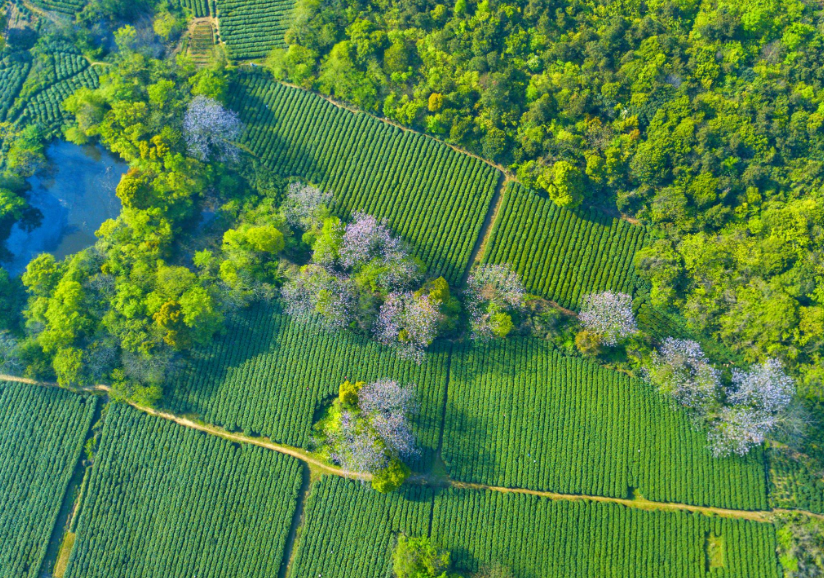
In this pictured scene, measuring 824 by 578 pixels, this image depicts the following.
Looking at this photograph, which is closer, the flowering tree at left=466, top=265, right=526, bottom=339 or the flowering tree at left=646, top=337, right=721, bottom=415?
the flowering tree at left=646, top=337, right=721, bottom=415

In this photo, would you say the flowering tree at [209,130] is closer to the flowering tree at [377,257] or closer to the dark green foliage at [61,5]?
the flowering tree at [377,257]

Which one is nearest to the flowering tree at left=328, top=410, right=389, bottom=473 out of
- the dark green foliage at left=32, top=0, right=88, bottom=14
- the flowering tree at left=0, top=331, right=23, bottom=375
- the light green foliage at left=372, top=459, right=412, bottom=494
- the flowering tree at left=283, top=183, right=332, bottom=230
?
the light green foliage at left=372, top=459, right=412, bottom=494

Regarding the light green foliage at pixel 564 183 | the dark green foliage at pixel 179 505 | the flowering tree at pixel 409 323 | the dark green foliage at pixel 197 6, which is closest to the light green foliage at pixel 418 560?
the dark green foliage at pixel 179 505

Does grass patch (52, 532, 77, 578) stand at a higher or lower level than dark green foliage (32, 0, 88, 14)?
lower

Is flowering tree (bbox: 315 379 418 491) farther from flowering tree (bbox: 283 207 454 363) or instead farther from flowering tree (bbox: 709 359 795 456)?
flowering tree (bbox: 709 359 795 456)

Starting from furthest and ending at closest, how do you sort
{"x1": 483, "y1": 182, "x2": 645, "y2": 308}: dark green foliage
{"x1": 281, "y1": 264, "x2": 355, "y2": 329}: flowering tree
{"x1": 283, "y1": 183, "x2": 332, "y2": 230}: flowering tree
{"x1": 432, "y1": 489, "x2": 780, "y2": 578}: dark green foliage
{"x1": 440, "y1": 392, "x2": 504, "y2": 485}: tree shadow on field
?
1. {"x1": 283, "y1": 183, "x2": 332, "y2": 230}: flowering tree
2. {"x1": 483, "y1": 182, "x2": 645, "y2": 308}: dark green foliage
3. {"x1": 281, "y1": 264, "x2": 355, "y2": 329}: flowering tree
4. {"x1": 440, "y1": 392, "x2": 504, "y2": 485}: tree shadow on field
5. {"x1": 432, "y1": 489, "x2": 780, "y2": 578}: dark green foliage

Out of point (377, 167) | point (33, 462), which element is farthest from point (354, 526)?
point (377, 167)
